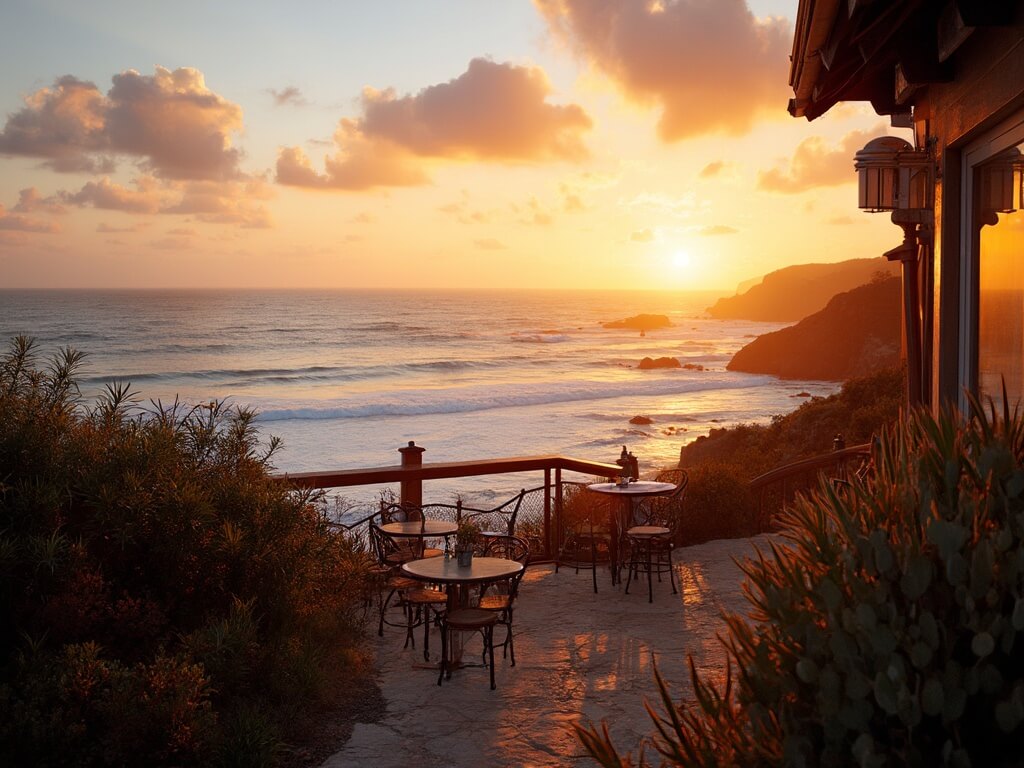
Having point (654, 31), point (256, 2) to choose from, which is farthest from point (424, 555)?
point (256, 2)

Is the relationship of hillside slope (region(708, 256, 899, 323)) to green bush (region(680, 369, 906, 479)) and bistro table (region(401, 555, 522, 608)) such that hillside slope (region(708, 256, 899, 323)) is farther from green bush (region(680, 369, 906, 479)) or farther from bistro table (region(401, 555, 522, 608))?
bistro table (region(401, 555, 522, 608))

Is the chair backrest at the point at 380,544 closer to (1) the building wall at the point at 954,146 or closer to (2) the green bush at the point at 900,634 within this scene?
(1) the building wall at the point at 954,146

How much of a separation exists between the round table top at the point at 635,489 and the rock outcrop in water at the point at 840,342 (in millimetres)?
21968

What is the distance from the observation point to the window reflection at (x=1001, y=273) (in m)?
3.22

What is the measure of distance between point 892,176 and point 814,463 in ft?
14.9

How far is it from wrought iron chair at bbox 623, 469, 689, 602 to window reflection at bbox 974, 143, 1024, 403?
3.86m

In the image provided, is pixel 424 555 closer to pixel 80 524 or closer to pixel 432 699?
pixel 432 699

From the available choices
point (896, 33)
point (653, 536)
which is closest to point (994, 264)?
point (896, 33)

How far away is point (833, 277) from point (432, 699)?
97.6 metres

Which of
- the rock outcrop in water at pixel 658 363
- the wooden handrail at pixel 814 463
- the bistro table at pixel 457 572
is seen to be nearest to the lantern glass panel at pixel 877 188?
the bistro table at pixel 457 572

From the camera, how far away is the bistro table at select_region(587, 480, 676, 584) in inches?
297

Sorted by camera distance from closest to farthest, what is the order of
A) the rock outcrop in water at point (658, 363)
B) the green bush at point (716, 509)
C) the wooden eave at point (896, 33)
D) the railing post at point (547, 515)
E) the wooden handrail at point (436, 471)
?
the wooden eave at point (896, 33) → the wooden handrail at point (436, 471) → the railing post at point (547, 515) → the green bush at point (716, 509) → the rock outcrop in water at point (658, 363)

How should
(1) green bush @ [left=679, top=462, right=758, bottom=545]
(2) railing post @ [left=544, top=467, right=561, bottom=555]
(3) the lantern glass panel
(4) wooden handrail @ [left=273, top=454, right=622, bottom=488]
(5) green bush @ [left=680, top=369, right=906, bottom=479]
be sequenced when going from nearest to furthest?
1. (3) the lantern glass panel
2. (4) wooden handrail @ [left=273, top=454, right=622, bottom=488]
3. (2) railing post @ [left=544, top=467, right=561, bottom=555]
4. (1) green bush @ [left=679, top=462, right=758, bottom=545]
5. (5) green bush @ [left=680, top=369, right=906, bottom=479]

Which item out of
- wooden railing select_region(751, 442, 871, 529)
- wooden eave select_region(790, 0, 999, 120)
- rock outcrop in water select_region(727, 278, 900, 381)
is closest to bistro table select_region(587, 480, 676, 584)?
wooden railing select_region(751, 442, 871, 529)
